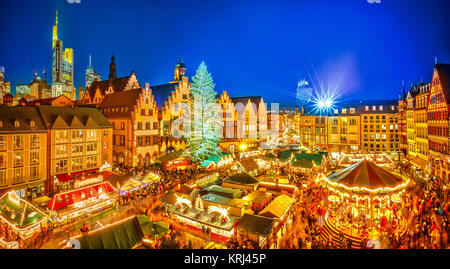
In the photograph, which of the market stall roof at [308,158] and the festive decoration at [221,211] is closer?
the festive decoration at [221,211]

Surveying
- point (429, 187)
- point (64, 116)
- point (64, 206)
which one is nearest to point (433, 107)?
point (429, 187)

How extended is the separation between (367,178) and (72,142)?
29.0 meters

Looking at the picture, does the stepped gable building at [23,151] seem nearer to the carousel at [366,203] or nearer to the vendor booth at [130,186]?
the vendor booth at [130,186]

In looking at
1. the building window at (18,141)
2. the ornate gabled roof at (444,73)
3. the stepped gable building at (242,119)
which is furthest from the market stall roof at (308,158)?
the building window at (18,141)

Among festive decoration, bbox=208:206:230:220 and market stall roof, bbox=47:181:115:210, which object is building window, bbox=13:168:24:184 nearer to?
market stall roof, bbox=47:181:115:210

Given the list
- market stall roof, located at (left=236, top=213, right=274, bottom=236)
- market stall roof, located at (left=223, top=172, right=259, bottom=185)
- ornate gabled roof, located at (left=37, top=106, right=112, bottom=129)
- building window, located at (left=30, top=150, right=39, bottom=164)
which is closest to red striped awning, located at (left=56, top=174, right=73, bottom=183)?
building window, located at (left=30, top=150, right=39, bottom=164)

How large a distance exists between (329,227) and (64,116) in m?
29.1

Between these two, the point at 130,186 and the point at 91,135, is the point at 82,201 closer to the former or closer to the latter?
the point at 130,186

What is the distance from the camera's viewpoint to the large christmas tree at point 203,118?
1382 inches

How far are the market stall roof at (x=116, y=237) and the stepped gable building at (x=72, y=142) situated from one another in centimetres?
1589

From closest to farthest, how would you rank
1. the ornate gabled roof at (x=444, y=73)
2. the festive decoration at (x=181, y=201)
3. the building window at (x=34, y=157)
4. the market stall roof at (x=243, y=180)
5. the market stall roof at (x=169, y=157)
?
1. the festive decoration at (x=181, y=201)
2. the market stall roof at (x=243, y=180)
3. the building window at (x=34, y=157)
4. the ornate gabled roof at (x=444, y=73)
5. the market stall roof at (x=169, y=157)

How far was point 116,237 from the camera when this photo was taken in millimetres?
11219

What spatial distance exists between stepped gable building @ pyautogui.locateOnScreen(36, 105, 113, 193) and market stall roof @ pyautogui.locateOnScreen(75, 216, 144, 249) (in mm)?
15887

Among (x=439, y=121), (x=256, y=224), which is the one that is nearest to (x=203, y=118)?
(x=256, y=224)
